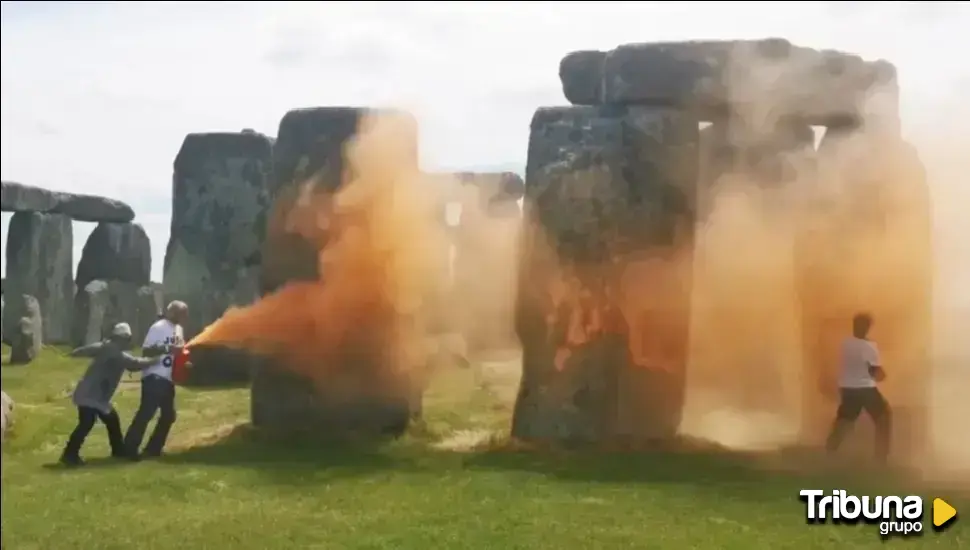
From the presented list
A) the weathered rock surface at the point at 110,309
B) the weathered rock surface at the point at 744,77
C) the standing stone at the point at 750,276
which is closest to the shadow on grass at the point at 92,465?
the weathered rock surface at the point at 744,77

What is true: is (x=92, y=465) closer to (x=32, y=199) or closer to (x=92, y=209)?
(x=32, y=199)

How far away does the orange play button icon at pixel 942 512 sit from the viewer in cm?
882

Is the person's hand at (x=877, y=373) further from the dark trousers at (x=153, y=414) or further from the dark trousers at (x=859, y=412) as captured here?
the dark trousers at (x=153, y=414)

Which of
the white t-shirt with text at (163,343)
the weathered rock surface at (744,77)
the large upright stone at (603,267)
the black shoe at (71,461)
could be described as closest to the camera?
the black shoe at (71,461)

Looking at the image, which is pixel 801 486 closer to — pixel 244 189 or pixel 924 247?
pixel 924 247

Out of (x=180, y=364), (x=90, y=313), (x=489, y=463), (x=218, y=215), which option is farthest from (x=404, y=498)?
(x=90, y=313)

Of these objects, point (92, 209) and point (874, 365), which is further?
point (92, 209)

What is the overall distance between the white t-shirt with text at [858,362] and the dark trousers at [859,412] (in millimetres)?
83

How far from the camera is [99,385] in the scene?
Result: 36.0 ft

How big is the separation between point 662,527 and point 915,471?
3.46m

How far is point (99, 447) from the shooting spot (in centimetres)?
1166

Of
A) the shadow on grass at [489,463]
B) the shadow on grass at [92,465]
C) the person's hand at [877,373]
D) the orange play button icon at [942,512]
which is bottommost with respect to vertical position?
the shadow on grass at [92,465]

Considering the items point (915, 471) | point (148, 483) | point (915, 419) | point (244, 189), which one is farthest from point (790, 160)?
point (244, 189)

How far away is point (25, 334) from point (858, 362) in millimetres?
13781
